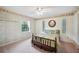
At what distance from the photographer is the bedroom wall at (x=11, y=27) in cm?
208

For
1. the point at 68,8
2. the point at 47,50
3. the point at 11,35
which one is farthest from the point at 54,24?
the point at 11,35

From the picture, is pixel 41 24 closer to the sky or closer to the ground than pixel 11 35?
closer to the sky

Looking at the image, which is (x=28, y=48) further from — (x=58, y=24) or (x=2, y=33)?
(x=58, y=24)

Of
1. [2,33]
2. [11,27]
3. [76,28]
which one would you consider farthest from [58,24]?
[2,33]

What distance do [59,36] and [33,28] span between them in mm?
563

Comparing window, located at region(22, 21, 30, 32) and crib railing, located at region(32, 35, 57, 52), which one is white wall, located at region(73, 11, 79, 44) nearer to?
crib railing, located at region(32, 35, 57, 52)

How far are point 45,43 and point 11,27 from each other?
0.76m

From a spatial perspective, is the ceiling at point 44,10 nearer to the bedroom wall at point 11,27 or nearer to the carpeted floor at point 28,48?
the bedroom wall at point 11,27

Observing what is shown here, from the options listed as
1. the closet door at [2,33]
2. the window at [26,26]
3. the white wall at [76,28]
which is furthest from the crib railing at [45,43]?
the closet door at [2,33]

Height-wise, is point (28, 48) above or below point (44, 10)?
below

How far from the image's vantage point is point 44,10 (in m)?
2.14

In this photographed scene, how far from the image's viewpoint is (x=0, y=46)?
6.84 feet

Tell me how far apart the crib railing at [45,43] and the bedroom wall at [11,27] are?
18 cm
